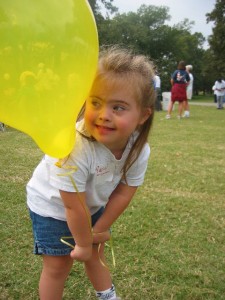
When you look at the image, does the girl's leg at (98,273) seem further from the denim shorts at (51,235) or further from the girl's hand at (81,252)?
the girl's hand at (81,252)

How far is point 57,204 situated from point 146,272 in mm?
811

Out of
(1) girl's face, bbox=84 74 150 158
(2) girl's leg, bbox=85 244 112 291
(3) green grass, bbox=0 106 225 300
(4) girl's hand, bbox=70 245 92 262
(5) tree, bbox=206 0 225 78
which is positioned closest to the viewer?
(1) girl's face, bbox=84 74 150 158

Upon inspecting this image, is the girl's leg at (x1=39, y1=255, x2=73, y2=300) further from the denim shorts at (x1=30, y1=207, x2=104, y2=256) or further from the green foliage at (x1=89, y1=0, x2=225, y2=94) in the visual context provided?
the green foliage at (x1=89, y1=0, x2=225, y2=94)

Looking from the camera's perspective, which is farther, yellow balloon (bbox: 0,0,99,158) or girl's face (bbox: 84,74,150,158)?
girl's face (bbox: 84,74,150,158)

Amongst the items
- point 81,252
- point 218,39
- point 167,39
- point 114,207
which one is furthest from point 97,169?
point 167,39

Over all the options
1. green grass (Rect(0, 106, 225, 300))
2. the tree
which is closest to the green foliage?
the tree

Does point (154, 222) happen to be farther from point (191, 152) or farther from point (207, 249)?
point (191, 152)

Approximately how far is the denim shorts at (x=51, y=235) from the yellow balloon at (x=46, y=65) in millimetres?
427

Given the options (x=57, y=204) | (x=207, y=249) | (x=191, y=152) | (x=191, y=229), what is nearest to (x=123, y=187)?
(x=57, y=204)

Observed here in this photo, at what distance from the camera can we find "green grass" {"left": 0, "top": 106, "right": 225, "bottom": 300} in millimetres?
1805

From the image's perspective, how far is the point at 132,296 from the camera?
176 centimetres

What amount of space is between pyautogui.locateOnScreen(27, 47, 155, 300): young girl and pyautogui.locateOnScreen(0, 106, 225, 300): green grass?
0.40 meters

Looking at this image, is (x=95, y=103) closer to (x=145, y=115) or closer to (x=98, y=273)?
(x=145, y=115)

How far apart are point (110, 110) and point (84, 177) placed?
0.25 m
